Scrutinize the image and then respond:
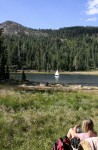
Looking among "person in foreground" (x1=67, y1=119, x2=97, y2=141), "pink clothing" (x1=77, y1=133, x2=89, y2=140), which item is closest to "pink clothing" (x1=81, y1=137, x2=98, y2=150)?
"person in foreground" (x1=67, y1=119, x2=97, y2=141)

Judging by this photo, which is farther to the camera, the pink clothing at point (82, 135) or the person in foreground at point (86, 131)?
the pink clothing at point (82, 135)

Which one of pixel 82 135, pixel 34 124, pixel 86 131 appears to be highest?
pixel 86 131

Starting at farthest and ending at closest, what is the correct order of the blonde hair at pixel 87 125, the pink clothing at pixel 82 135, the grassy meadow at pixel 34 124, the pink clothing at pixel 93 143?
the grassy meadow at pixel 34 124, the pink clothing at pixel 82 135, the blonde hair at pixel 87 125, the pink clothing at pixel 93 143

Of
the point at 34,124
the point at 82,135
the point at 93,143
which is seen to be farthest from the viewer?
the point at 34,124

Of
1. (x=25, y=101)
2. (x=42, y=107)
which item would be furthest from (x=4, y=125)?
(x=25, y=101)

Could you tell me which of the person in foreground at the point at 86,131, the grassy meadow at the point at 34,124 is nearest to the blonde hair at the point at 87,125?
the person in foreground at the point at 86,131

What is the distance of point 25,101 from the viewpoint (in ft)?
81.9

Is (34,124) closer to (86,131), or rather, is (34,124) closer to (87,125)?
(86,131)

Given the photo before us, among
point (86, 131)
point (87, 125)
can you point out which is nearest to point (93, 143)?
point (87, 125)

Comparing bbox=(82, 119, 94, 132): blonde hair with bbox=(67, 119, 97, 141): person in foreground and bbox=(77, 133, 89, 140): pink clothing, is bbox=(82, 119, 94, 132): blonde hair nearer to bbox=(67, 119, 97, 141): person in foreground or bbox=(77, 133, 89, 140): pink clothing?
bbox=(67, 119, 97, 141): person in foreground

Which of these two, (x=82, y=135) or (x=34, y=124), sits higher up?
(x=82, y=135)

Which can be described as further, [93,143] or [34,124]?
[34,124]

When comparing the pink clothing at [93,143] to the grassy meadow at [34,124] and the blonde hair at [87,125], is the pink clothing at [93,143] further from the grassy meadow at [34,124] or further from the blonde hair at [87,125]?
the grassy meadow at [34,124]

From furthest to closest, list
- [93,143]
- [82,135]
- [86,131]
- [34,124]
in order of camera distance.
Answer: [34,124]
[82,135]
[86,131]
[93,143]
